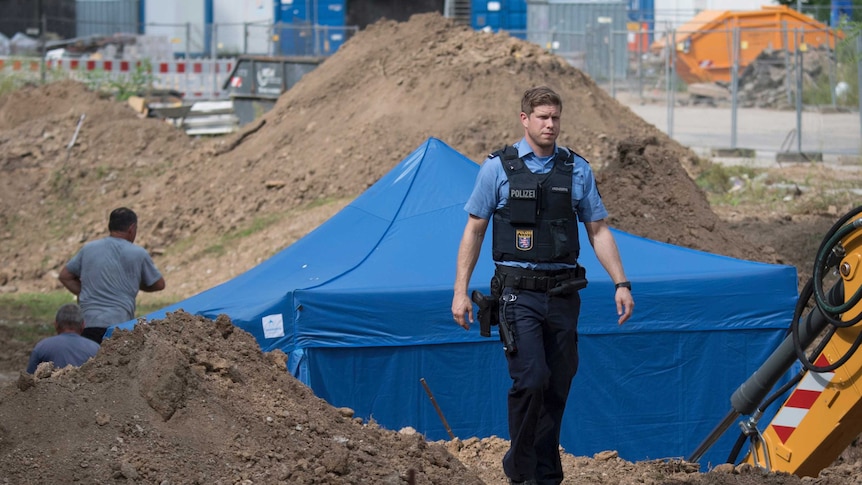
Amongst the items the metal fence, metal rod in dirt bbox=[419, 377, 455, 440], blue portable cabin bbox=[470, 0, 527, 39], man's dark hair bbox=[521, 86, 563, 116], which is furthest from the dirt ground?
blue portable cabin bbox=[470, 0, 527, 39]

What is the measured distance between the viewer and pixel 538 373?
480 centimetres

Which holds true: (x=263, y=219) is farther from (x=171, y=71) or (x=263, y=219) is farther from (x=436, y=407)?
(x=171, y=71)

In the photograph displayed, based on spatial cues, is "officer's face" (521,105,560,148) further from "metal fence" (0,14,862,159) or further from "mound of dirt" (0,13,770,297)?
"metal fence" (0,14,862,159)

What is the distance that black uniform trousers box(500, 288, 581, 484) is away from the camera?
15.9ft

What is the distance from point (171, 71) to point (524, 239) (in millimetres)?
22341

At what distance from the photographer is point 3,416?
174 inches

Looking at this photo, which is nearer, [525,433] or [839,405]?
[839,405]

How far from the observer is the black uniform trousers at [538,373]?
15.9 ft

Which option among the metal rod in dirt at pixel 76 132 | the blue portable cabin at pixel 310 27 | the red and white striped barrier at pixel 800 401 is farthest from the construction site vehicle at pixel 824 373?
the blue portable cabin at pixel 310 27

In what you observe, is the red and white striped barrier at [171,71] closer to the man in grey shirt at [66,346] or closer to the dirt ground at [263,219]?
the dirt ground at [263,219]

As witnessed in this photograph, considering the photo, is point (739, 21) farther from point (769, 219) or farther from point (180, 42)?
point (769, 219)

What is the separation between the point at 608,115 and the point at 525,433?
12737mm

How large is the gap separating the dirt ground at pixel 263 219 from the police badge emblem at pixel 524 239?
3.19 feet

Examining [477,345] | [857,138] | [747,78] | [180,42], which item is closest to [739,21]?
[747,78]
